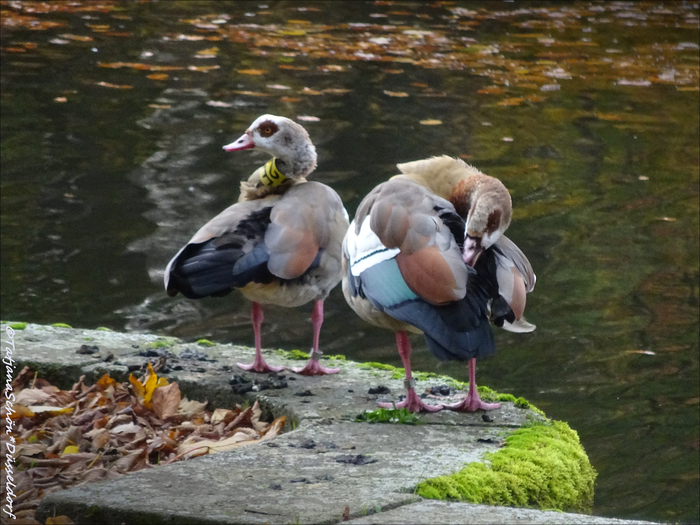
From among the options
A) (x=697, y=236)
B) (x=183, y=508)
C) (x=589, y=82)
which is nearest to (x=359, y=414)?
(x=183, y=508)

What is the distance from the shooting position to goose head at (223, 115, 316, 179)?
5.05 metres

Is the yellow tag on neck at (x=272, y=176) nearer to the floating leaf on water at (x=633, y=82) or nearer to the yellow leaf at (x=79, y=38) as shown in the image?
the floating leaf on water at (x=633, y=82)

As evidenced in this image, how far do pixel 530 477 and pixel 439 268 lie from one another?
833 mm

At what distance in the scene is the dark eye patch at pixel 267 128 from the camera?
201 inches

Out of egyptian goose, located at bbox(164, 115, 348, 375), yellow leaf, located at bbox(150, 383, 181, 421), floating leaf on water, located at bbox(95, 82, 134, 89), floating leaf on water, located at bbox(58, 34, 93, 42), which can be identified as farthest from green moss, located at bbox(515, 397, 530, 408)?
floating leaf on water, located at bbox(58, 34, 93, 42)

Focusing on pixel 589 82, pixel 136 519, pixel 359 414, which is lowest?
pixel 589 82

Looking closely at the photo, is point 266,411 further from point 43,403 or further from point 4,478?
point 4,478

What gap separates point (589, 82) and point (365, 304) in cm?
1225

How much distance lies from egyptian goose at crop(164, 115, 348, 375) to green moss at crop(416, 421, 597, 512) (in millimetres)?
A: 1241

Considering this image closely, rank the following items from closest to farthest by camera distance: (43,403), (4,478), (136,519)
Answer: (136,519), (4,478), (43,403)

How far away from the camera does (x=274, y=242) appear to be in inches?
176

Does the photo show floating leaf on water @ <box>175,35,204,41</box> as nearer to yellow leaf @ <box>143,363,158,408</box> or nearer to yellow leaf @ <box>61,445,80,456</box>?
yellow leaf @ <box>143,363,158,408</box>

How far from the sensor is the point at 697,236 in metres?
9.05

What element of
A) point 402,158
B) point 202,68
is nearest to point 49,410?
point 402,158
